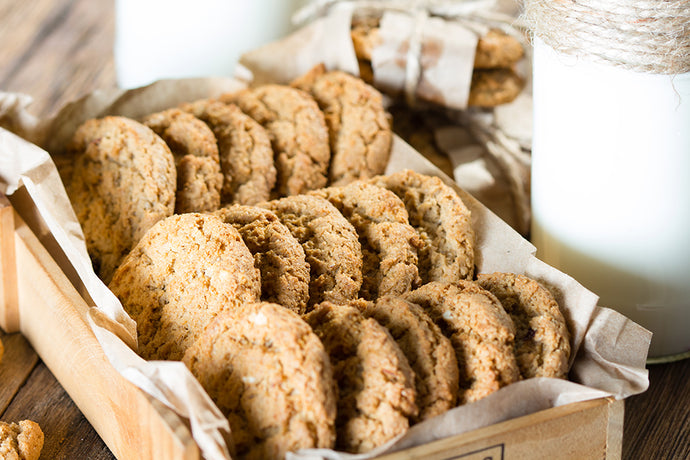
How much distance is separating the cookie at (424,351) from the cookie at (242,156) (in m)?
0.64

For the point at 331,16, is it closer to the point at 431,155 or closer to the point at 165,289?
the point at 431,155

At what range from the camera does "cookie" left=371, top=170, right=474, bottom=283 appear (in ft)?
5.34

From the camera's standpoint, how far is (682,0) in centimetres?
135

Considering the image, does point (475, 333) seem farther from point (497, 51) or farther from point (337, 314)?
point (497, 51)

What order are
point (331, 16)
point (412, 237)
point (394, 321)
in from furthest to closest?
point (331, 16), point (412, 237), point (394, 321)

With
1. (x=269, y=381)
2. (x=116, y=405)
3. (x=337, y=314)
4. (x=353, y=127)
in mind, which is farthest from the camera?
(x=353, y=127)

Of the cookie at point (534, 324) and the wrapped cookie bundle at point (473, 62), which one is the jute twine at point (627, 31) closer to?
the cookie at point (534, 324)

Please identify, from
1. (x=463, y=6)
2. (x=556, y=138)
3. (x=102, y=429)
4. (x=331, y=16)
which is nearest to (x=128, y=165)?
(x=102, y=429)

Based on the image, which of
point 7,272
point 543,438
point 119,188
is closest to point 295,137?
point 119,188

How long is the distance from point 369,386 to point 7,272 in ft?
3.36

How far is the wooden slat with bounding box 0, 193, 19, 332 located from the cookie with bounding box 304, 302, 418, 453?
0.89 m

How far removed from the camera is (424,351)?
125 centimetres

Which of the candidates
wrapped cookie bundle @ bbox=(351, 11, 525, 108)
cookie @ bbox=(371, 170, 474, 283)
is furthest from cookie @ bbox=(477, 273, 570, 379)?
wrapped cookie bundle @ bbox=(351, 11, 525, 108)

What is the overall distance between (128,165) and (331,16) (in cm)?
81
